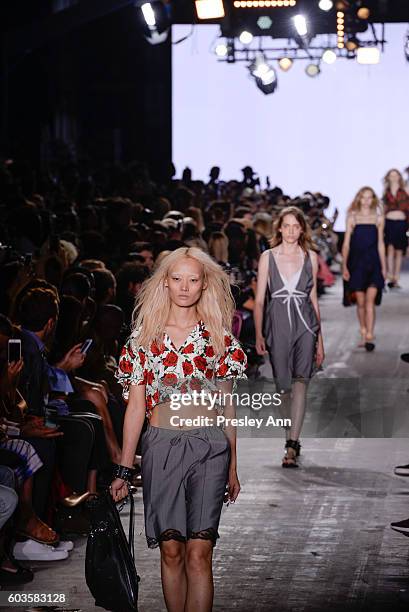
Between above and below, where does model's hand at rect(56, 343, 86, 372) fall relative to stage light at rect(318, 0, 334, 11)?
below

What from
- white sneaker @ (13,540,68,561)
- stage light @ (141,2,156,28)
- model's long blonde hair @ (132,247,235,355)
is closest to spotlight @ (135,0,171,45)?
stage light @ (141,2,156,28)

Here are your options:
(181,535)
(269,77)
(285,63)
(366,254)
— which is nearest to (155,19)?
(366,254)

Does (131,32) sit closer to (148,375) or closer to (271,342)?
(271,342)

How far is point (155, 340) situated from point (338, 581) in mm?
1240

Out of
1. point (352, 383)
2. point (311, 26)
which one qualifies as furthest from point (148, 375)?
point (311, 26)

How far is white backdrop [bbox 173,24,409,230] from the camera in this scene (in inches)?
825

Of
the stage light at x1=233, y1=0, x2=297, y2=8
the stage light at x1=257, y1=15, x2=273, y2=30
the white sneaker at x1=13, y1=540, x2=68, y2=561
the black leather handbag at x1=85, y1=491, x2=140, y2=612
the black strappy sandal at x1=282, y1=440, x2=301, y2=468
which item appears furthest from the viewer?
the stage light at x1=257, y1=15, x2=273, y2=30

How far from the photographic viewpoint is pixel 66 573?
4.86 m

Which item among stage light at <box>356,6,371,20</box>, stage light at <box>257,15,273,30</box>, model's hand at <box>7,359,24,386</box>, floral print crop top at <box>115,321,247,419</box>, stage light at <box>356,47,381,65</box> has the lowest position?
model's hand at <box>7,359,24,386</box>

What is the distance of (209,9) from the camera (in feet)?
45.6

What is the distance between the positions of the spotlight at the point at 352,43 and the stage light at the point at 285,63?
4.05 feet

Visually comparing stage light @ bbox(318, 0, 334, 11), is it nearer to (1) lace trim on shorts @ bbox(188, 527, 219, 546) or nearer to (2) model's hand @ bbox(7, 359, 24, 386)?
(2) model's hand @ bbox(7, 359, 24, 386)

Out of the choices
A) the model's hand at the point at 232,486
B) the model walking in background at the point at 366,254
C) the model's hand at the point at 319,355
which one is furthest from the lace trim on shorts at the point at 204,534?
the model walking in background at the point at 366,254

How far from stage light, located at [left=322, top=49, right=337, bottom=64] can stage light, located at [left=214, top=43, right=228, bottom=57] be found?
4.69ft
